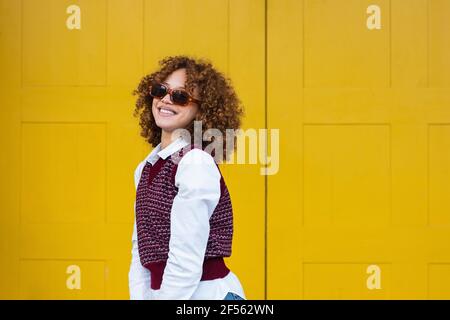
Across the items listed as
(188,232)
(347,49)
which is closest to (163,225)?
(188,232)

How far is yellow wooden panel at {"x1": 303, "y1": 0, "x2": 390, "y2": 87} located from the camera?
11.6ft

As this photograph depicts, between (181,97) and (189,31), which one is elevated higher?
(189,31)

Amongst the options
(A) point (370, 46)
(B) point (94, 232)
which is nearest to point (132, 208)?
(B) point (94, 232)

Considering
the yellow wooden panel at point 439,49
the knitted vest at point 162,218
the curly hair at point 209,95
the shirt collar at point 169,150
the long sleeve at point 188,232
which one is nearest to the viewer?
the long sleeve at point 188,232

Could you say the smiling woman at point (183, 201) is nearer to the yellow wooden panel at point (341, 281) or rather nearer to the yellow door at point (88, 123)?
the yellow door at point (88, 123)

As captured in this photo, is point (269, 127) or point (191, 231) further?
point (269, 127)

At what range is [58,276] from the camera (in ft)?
11.7

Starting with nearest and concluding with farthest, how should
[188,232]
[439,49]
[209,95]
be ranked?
[188,232]
[209,95]
[439,49]

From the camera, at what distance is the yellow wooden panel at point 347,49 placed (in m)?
3.54

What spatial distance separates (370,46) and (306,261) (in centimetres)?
102

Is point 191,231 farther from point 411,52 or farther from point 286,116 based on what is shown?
point 411,52

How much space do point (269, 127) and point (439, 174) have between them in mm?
798

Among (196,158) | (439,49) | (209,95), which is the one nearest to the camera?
(196,158)

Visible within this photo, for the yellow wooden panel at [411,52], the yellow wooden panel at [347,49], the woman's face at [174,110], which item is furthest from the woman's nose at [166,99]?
the yellow wooden panel at [411,52]
